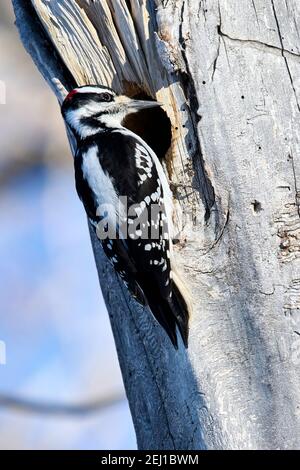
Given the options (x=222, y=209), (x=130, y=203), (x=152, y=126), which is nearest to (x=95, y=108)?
(x=152, y=126)

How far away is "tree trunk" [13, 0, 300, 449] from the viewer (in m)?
3.68

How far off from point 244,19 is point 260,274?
1147 mm

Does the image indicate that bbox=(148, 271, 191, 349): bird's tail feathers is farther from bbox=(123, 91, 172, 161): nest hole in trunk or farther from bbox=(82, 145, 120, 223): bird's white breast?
bbox=(123, 91, 172, 161): nest hole in trunk

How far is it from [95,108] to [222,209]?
3.17 ft

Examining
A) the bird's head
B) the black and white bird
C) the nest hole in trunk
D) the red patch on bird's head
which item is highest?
the red patch on bird's head

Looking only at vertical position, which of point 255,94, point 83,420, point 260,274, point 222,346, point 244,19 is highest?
point 244,19

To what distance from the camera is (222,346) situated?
3.77 meters

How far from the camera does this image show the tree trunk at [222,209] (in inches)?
145

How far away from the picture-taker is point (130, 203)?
4.18 m

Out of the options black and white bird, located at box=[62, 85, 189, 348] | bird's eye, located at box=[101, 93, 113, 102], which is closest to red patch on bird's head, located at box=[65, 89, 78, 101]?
black and white bird, located at box=[62, 85, 189, 348]

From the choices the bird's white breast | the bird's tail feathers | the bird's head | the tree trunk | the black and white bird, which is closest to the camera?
the tree trunk

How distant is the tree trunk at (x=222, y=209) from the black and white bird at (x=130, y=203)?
8 centimetres
